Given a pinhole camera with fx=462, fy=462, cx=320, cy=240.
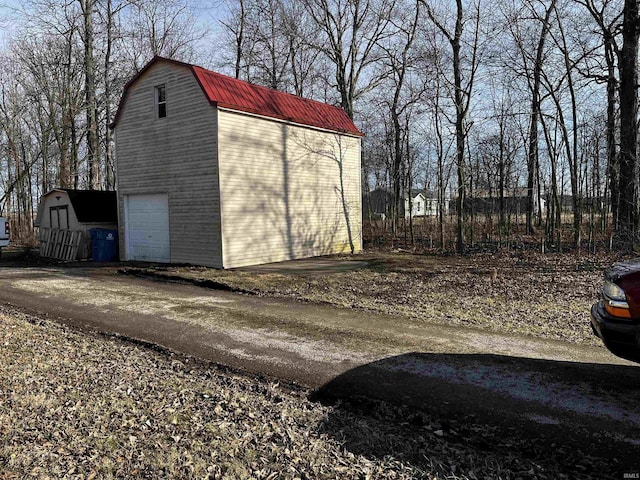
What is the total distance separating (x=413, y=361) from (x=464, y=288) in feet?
16.5

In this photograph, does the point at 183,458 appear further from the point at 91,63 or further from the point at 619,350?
the point at 91,63

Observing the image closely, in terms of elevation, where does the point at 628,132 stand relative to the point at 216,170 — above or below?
above

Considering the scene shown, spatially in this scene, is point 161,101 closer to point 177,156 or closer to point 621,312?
point 177,156

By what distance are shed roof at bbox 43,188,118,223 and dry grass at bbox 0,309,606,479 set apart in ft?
42.6

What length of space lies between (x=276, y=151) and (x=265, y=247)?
10.1ft

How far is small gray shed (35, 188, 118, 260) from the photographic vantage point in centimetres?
1611

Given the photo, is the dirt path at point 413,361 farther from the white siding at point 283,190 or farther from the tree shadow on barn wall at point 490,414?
the white siding at point 283,190

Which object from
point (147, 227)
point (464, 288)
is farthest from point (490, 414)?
point (147, 227)

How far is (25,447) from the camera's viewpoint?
319 centimetres

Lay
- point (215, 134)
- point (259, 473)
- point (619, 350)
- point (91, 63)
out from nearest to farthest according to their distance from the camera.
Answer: point (259, 473) < point (619, 350) < point (215, 134) < point (91, 63)

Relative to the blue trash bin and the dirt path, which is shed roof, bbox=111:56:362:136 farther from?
the dirt path

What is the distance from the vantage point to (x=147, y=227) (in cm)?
1467

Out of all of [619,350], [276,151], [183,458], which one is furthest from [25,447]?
[276,151]

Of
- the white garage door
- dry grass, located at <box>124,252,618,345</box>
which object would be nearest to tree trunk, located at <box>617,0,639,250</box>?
dry grass, located at <box>124,252,618,345</box>
